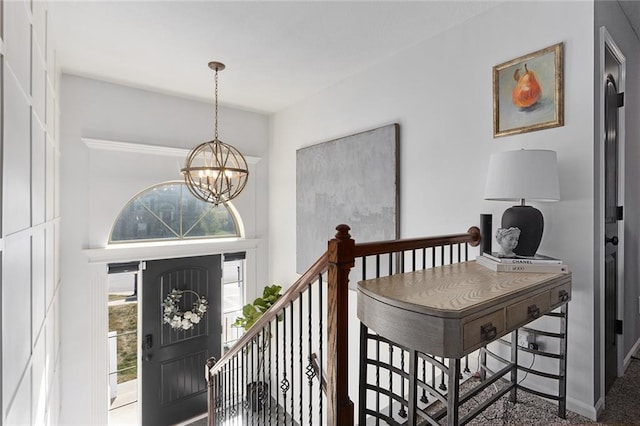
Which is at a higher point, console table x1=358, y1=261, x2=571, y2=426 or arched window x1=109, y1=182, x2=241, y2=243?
arched window x1=109, y1=182, x2=241, y2=243

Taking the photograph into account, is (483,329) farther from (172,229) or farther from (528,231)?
(172,229)

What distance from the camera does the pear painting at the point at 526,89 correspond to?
6.77 ft

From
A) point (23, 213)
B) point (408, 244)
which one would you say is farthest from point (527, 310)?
Result: point (23, 213)

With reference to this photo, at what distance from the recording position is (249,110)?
15.4 feet

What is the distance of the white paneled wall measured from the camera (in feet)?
3.90

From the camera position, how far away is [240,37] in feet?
9.03

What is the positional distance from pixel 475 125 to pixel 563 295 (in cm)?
129

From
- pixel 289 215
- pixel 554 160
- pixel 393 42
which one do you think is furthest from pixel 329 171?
pixel 554 160

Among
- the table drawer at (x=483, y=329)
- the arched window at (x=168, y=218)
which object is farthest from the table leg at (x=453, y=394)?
the arched window at (x=168, y=218)

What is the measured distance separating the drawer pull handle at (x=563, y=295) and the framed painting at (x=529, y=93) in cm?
99

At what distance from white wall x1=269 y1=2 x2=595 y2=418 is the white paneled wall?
99.3 inches

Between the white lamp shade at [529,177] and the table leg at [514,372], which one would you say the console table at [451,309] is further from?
the white lamp shade at [529,177]

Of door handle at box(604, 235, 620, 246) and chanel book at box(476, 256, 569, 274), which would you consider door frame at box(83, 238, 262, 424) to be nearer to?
chanel book at box(476, 256, 569, 274)

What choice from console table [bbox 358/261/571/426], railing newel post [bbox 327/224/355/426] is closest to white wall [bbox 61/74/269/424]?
railing newel post [bbox 327/224/355/426]
